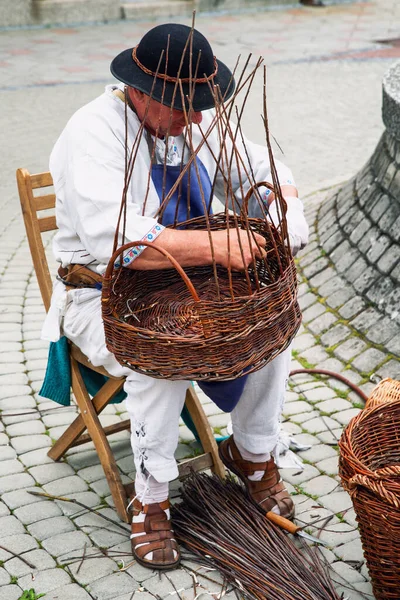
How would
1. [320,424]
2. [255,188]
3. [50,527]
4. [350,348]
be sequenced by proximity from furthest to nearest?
[350,348], [320,424], [50,527], [255,188]

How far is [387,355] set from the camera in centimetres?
402

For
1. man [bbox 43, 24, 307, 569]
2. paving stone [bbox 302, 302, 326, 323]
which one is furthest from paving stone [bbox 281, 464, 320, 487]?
paving stone [bbox 302, 302, 326, 323]

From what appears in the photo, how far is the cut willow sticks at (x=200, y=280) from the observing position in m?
2.46

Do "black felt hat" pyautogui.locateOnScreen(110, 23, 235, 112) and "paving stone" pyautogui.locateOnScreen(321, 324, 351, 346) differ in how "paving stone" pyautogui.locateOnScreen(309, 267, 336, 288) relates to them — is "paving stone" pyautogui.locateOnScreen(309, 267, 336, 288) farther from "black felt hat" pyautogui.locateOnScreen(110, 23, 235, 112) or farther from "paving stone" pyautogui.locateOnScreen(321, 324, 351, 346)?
"black felt hat" pyautogui.locateOnScreen(110, 23, 235, 112)

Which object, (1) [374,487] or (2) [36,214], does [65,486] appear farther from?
(1) [374,487]

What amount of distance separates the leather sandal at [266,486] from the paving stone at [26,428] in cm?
96

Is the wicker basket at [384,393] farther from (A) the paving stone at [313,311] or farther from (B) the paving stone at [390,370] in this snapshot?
(A) the paving stone at [313,311]

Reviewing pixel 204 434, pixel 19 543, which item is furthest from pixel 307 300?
pixel 19 543

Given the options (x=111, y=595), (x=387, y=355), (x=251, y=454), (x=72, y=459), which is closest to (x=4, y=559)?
(x=111, y=595)

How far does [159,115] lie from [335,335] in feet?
6.31

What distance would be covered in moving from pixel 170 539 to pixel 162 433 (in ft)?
1.23

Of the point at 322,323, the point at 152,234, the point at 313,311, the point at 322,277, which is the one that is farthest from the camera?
the point at 322,277

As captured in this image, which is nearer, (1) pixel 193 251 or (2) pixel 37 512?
(1) pixel 193 251

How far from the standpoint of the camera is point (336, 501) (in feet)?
10.5
